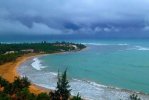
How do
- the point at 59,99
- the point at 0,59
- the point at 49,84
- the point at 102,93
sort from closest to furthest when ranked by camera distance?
the point at 59,99 → the point at 102,93 → the point at 49,84 → the point at 0,59

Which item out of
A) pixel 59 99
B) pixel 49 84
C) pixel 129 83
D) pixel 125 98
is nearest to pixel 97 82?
pixel 129 83

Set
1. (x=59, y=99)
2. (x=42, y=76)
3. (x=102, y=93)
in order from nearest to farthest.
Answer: (x=59, y=99), (x=102, y=93), (x=42, y=76)

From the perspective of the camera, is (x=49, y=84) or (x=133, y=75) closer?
(x=49, y=84)

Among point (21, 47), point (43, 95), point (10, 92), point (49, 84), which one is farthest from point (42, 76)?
point (21, 47)

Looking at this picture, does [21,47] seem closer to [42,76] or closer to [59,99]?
[42,76]

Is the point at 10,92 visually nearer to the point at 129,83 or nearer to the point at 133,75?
the point at 129,83

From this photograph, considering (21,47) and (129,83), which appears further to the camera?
(21,47)

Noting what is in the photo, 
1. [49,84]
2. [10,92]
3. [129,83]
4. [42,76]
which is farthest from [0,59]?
[10,92]

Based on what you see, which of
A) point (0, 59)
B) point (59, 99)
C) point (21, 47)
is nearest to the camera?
point (59, 99)

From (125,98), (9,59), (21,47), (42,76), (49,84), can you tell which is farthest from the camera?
(21,47)
